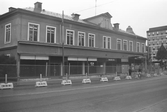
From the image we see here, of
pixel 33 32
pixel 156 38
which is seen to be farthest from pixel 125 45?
pixel 156 38

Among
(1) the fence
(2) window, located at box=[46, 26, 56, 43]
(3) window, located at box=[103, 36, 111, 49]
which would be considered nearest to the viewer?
(1) the fence

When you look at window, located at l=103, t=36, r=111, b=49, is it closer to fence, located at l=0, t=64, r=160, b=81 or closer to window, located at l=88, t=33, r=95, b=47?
window, located at l=88, t=33, r=95, b=47

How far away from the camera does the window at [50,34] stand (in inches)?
991

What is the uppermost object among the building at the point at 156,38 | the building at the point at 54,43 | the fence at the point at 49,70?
the building at the point at 156,38

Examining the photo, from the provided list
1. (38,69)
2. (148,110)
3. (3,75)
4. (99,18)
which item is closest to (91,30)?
(99,18)

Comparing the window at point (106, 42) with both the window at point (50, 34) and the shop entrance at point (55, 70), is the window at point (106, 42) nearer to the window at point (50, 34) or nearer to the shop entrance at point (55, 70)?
the window at point (50, 34)

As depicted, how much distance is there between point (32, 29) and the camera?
23562 mm

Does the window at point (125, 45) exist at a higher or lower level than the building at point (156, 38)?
lower

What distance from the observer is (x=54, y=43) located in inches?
992

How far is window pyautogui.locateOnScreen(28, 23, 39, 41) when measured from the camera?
915 inches

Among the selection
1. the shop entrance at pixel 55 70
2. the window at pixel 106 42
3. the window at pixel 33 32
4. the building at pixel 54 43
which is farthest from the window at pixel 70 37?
the window at pixel 106 42

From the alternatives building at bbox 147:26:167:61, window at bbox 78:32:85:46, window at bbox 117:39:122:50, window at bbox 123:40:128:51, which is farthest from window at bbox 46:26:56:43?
building at bbox 147:26:167:61

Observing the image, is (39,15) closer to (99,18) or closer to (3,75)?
(3,75)

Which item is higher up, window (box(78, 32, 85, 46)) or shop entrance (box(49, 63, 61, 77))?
window (box(78, 32, 85, 46))
